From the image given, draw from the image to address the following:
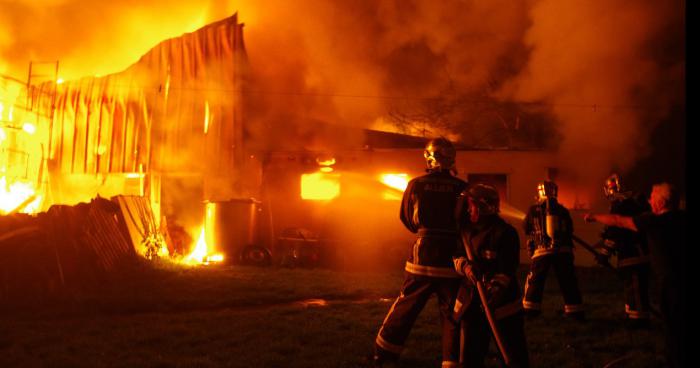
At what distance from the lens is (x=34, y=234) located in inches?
333

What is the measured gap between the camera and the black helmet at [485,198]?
4172mm

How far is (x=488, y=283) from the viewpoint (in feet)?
13.1

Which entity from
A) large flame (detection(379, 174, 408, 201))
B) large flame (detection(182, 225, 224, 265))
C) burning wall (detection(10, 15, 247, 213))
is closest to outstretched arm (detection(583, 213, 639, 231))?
large flame (detection(379, 174, 408, 201))

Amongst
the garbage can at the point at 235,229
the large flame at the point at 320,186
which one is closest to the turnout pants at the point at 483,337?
the garbage can at the point at 235,229

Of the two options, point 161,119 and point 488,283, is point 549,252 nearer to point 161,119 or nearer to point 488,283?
point 488,283

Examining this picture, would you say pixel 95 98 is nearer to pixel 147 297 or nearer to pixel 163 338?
pixel 147 297

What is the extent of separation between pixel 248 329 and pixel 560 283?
389 centimetres

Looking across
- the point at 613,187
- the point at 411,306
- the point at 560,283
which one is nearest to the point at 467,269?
the point at 411,306

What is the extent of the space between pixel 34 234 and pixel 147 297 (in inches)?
85.1

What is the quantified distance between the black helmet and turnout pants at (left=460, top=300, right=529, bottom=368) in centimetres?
71

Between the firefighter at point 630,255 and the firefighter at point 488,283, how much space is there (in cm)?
325

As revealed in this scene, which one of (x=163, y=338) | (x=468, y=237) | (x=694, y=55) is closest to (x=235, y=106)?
(x=163, y=338)

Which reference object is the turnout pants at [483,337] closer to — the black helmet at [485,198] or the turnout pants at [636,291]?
the black helmet at [485,198]

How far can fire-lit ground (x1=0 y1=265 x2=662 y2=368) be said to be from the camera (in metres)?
5.10
